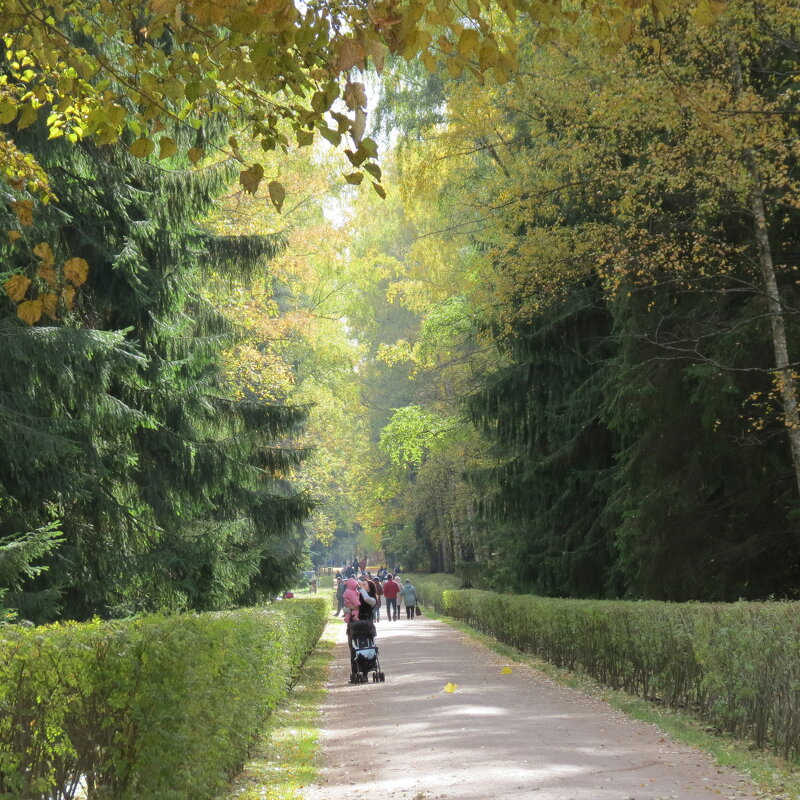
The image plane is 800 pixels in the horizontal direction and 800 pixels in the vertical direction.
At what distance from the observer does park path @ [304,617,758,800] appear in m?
7.32

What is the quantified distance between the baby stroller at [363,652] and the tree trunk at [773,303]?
6918 mm

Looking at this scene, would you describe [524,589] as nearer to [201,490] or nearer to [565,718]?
[201,490]

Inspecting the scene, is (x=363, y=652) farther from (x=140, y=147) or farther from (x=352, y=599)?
(x=140, y=147)

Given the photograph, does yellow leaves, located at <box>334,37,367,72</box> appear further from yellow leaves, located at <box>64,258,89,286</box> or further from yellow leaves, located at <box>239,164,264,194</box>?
yellow leaves, located at <box>64,258,89,286</box>

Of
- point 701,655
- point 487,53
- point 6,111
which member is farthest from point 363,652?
point 487,53

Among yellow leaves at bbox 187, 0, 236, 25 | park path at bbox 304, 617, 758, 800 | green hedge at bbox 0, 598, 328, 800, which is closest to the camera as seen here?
yellow leaves at bbox 187, 0, 236, 25

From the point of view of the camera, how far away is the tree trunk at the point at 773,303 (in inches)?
487

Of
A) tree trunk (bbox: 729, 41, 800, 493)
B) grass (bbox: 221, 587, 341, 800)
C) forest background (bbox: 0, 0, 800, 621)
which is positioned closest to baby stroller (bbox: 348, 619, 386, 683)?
grass (bbox: 221, 587, 341, 800)

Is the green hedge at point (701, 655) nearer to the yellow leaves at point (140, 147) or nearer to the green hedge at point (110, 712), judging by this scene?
the green hedge at point (110, 712)

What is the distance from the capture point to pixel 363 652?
650 inches

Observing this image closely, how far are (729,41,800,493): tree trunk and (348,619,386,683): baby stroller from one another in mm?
6918

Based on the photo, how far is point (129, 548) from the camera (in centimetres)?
1439

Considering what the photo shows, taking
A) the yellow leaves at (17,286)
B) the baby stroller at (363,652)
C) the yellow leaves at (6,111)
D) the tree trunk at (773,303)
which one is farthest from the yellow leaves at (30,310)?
the baby stroller at (363,652)

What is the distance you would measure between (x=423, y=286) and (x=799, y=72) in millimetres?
22813
